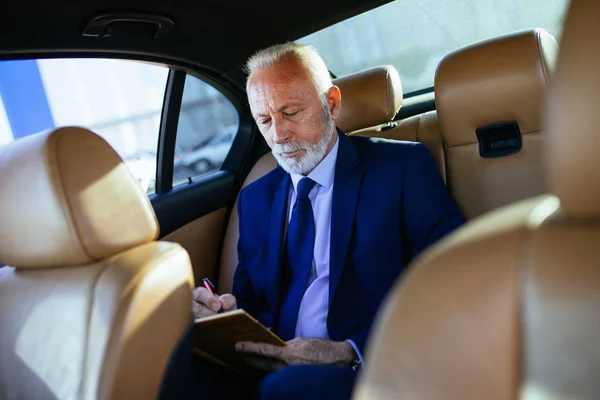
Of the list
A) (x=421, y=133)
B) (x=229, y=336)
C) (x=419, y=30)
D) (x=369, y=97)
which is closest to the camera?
(x=229, y=336)

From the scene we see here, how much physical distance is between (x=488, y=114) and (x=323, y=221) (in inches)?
28.2

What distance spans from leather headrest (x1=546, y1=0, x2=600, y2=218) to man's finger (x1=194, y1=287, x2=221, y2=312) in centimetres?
140

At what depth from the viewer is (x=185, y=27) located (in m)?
2.46

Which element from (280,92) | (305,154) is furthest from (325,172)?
(280,92)

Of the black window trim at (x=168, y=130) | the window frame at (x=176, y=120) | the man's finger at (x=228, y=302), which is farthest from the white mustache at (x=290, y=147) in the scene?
the black window trim at (x=168, y=130)

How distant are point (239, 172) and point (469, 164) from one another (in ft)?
4.50

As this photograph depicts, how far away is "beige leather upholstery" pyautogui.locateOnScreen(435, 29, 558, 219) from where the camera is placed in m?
2.08

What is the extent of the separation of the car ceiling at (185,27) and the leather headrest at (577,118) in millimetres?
1629

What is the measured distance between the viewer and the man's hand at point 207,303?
78.7 inches

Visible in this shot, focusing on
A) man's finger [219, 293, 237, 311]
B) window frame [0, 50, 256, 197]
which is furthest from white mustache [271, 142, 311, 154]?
window frame [0, 50, 256, 197]

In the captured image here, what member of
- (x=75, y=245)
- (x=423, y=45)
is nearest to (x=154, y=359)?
(x=75, y=245)

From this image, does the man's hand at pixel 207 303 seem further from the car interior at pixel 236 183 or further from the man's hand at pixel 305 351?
the car interior at pixel 236 183

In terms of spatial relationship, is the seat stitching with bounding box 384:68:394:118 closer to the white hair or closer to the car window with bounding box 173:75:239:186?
the white hair

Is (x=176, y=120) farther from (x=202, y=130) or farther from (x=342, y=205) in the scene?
(x=342, y=205)
